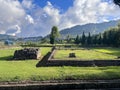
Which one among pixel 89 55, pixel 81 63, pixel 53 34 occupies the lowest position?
pixel 89 55

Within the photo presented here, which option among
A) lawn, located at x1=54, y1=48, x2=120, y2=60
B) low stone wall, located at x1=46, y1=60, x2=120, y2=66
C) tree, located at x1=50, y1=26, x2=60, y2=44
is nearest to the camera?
low stone wall, located at x1=46, y1=60, x2=120, y2=66

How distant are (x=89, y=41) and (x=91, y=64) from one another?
91.9 m

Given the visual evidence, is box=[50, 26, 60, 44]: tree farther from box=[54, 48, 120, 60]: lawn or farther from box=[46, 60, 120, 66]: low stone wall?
box=[46, 60, 120, 66]: low stone wall

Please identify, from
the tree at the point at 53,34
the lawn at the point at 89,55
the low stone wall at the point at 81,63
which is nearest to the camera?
the low stone wall at the point at 81,63

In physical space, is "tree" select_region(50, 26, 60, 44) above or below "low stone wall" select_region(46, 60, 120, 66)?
above

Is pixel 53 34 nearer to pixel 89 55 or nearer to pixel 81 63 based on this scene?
pixel 89 55

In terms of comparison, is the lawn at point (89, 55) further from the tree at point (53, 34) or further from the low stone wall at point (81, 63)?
the tree at point (53, 34)

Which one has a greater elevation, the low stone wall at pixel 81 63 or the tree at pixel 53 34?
the tree at pixel 53 34

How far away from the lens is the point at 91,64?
106ft

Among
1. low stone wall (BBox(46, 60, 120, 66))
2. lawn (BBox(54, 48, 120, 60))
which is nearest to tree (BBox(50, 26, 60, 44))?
lawn (BBox(54, 48, 120, 60))

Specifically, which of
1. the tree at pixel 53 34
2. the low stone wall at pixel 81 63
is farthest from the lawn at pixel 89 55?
the tree at pixel 53 34

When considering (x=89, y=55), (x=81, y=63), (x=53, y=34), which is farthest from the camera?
(x=53, y=34)

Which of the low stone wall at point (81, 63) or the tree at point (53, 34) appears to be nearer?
the low stone wall at point (81, 63)

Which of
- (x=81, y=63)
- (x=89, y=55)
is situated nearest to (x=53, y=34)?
(x=89, y=55)
